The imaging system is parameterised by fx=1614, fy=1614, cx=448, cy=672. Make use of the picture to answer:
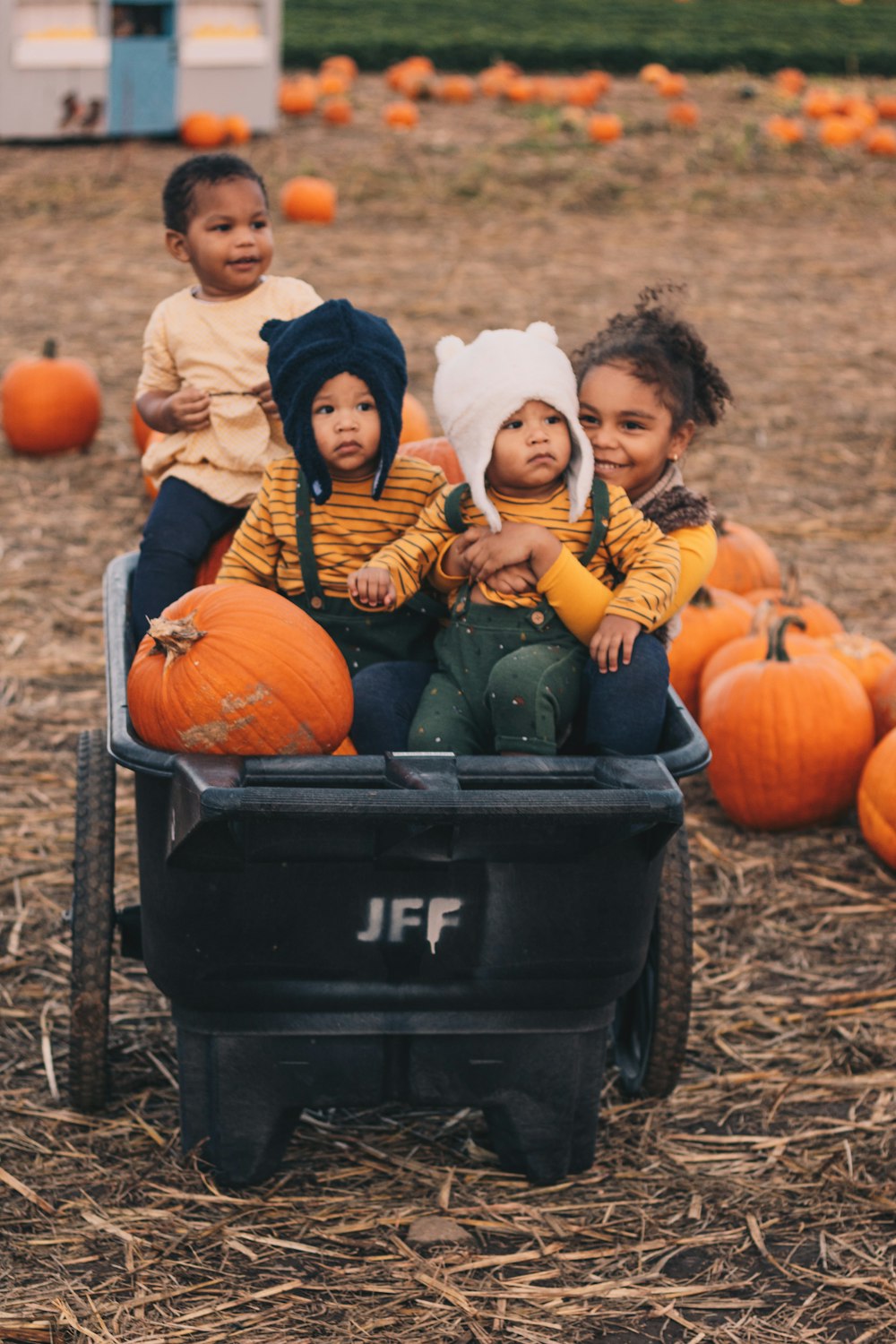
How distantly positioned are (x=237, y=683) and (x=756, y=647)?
2.30 m

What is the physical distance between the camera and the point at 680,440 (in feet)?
10.7

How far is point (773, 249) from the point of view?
11891 millimetres

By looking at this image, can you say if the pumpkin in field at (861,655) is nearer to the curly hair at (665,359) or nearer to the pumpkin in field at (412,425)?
the pumpkin in field at (412,425)

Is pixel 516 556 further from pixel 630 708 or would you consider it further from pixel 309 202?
pixel 309 202

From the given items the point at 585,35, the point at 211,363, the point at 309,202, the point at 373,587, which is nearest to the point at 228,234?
the point at 211,363

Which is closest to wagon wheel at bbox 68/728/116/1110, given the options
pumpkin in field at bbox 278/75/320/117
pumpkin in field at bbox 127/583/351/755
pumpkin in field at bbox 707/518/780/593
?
pumpkin in field at bbox 127/583/351/755

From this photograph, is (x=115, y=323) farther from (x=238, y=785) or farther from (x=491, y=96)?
(x=491, y=96)

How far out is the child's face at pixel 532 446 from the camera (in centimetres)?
291

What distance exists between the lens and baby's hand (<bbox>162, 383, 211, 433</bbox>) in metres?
3.73

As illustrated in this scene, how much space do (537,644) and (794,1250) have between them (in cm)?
113

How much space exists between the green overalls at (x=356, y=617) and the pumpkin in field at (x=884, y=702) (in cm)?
172

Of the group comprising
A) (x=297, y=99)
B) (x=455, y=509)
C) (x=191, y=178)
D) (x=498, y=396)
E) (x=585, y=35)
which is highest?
(x=585, y=35)

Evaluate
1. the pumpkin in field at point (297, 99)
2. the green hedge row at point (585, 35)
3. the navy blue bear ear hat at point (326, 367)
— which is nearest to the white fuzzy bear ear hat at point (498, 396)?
the navy blue bear ear hat at point (326, 367)

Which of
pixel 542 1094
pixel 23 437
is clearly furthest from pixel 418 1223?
pixel 23 437
